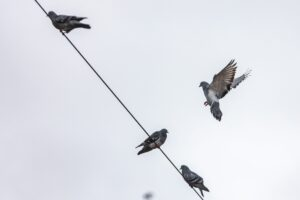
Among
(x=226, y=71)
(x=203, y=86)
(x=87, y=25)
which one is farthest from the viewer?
(x=203, y=86)

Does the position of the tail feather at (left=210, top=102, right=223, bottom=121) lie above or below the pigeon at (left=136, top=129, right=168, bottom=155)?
below

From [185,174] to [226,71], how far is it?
303 centimetres

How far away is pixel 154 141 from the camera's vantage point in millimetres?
19172

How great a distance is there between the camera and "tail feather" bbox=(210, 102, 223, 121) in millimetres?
19688

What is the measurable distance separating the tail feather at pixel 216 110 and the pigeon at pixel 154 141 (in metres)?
1.60

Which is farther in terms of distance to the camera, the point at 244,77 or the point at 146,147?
the point at 244,77

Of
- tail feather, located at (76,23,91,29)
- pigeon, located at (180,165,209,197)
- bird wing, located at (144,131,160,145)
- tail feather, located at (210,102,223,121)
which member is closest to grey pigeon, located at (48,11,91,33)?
tail feather, located at (76,23,91,29)

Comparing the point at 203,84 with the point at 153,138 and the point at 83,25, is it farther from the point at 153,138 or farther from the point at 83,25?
the point at 83,25

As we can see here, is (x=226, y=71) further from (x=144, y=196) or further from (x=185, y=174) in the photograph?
(x=144, y=196)

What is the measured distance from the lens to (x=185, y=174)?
1930 cm

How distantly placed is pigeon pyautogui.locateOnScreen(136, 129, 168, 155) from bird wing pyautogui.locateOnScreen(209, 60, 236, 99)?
1.83m

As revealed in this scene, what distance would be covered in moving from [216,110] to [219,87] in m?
1.03

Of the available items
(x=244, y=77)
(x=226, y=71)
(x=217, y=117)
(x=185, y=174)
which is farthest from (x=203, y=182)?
(x=244, y=77)

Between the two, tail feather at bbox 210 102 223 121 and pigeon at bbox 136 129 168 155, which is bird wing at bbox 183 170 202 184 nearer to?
pigeon at bbox 136 129 168 155
